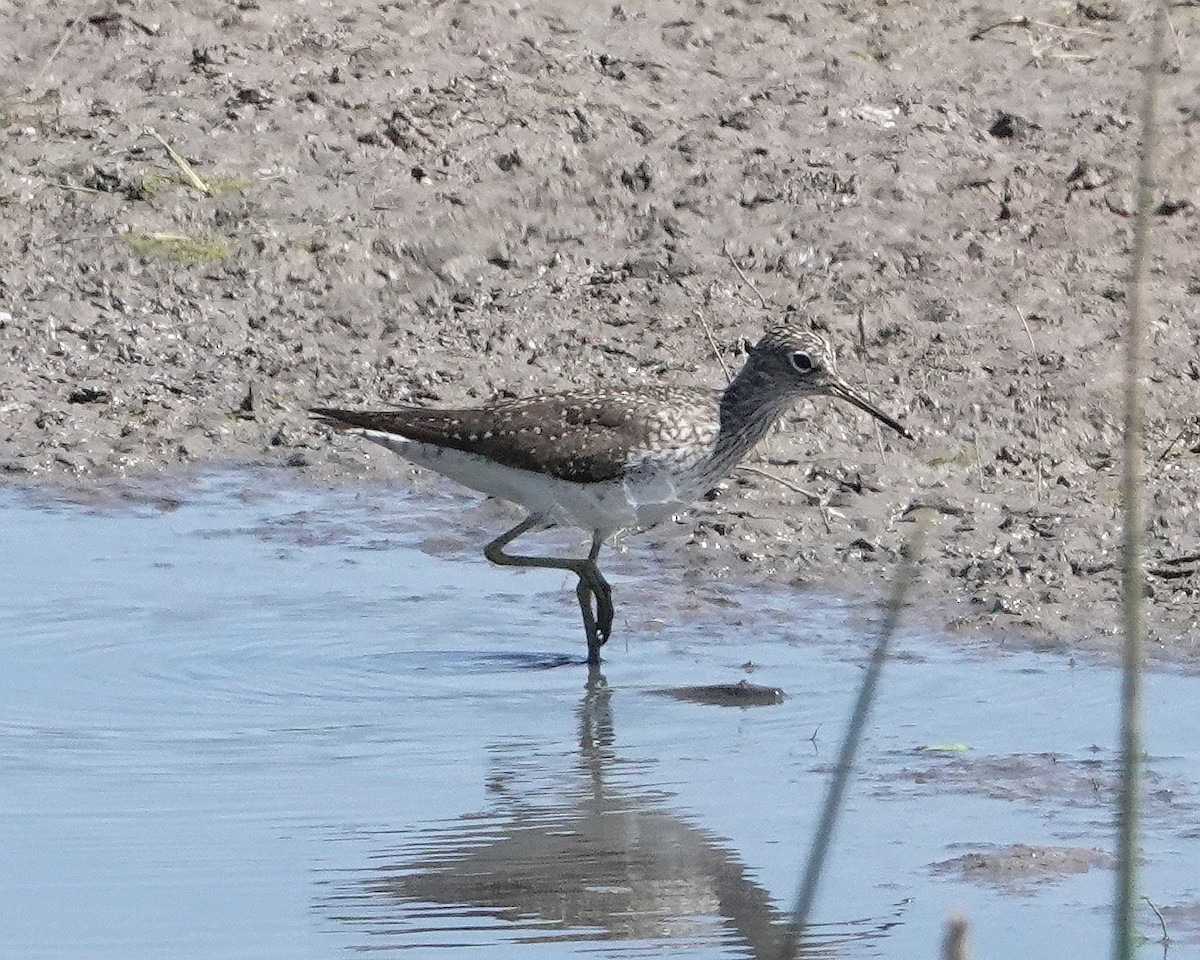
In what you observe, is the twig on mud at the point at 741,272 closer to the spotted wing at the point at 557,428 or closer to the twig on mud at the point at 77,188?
the spotted wing at the point at 557,428

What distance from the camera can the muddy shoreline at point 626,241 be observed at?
369 inches

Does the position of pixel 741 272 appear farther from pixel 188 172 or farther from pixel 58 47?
pixel 58 47

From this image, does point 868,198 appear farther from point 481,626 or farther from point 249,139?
point 481,626

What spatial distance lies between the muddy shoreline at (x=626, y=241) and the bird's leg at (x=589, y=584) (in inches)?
30.5

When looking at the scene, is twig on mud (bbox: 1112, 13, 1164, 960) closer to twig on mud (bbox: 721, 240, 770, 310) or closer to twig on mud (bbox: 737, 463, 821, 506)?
twig on mud (bbox: 737, 463, 821, 506)

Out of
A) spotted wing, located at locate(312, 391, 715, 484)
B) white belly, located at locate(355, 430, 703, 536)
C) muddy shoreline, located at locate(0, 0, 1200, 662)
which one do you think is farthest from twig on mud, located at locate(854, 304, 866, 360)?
white belly, located at locate(355, 430, 703, 536)

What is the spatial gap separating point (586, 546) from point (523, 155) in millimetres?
3012

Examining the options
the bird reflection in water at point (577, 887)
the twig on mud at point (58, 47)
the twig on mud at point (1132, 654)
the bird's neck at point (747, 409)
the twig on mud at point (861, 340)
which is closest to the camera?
the twig on mud at point (1132, 654)

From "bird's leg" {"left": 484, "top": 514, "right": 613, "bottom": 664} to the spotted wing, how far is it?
34 cm

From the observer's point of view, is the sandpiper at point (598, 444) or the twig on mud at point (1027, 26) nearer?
the sandpiper at point (598, 444)

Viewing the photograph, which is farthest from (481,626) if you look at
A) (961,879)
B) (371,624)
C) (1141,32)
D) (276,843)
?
(1141,32)

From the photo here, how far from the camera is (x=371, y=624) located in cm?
790

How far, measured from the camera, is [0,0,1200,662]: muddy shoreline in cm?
938

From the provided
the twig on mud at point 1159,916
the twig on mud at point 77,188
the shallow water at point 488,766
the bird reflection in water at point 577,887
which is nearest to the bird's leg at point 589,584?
the shallow water at point 488,766
